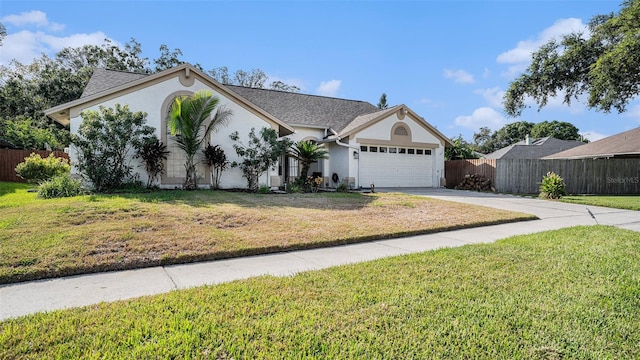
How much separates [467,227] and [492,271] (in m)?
3.83

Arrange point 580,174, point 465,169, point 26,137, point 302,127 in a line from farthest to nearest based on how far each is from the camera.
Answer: point 26,137 < point 465,169 < point 302,127 < point 580,174

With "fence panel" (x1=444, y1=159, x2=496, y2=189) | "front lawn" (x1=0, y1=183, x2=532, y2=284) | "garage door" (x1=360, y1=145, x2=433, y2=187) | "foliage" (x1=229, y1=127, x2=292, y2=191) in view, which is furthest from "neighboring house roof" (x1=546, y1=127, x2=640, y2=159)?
"foliage" (x1=229, y1=127, x2=292, y2=191)

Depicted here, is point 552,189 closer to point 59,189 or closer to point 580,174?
point 580,174

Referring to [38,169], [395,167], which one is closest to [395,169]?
Result: [395,167]

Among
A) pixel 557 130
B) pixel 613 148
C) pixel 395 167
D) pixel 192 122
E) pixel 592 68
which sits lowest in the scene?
pixel 395 167

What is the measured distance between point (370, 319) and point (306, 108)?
1921 centimetres

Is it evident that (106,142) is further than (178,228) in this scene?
Yes

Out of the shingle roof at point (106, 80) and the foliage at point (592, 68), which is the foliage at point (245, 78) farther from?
the foliage at point (592, 68)

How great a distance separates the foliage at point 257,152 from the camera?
1370cm

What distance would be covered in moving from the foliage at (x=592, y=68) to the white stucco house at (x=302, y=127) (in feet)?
20.2

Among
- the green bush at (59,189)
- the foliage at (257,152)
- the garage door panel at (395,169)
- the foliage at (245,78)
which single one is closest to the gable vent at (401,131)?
the garage door panel at (395,169)

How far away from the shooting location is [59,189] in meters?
9.97

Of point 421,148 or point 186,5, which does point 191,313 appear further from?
point 421,148

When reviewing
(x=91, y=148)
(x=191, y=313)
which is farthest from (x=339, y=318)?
(x=91, y=148)
